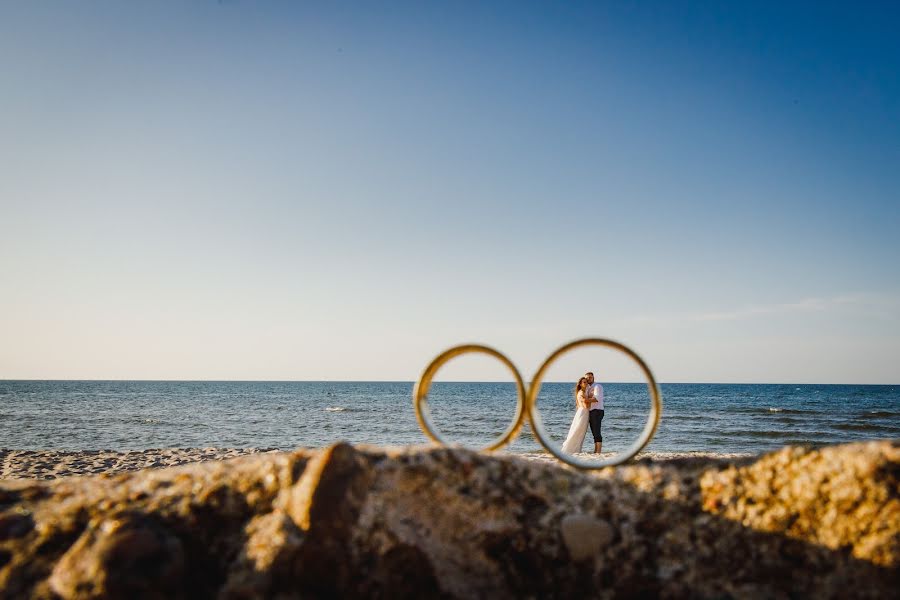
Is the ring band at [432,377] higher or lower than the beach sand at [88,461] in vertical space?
higher

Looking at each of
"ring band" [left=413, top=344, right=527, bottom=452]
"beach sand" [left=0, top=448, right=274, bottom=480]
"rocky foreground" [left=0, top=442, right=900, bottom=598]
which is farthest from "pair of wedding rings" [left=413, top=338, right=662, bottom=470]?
"beach sand" [left=0, top=448, right=274, bottom=480]

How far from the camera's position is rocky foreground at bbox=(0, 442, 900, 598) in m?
2.36

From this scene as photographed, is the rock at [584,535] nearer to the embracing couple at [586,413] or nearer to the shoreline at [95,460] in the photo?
the shoreline at [95,460]

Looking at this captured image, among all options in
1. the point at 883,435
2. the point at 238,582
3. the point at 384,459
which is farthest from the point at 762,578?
the point at 883,435

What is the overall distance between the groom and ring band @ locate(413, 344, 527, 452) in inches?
316

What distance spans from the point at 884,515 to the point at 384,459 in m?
2.57

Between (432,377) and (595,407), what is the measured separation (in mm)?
8340

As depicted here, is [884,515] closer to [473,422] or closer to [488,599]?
[488,599]

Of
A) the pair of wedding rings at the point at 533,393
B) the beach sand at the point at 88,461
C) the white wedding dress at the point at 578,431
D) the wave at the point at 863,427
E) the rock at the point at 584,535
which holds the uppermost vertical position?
the pair of wedding rings at the point at 533,393

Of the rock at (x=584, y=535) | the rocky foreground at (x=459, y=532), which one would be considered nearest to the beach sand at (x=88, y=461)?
the rocky foreground at (x=459, y=532)

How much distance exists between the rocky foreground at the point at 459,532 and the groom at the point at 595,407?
866 cm

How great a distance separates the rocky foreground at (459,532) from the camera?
2361 mm

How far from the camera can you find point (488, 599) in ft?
8.07

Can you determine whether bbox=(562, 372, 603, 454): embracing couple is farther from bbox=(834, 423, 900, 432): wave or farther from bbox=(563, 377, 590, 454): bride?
bbox=(834, 423, 900, 432): wave
